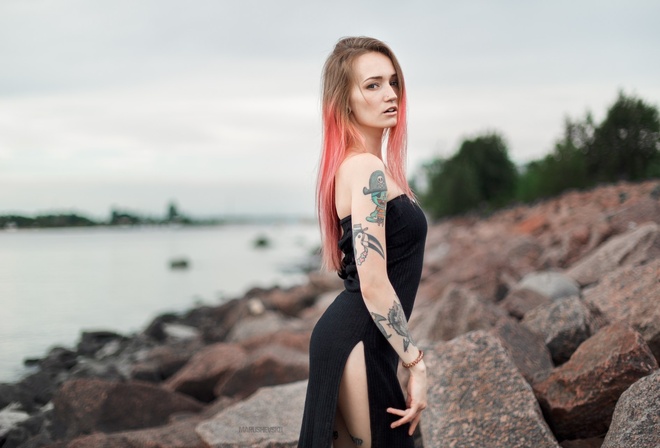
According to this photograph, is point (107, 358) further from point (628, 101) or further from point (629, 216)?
point (628, 101)

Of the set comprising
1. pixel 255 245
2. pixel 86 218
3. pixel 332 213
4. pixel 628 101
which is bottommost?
pixel 255 245

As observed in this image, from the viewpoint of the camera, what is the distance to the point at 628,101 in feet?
127

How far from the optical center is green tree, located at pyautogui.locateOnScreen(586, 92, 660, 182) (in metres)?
36.7

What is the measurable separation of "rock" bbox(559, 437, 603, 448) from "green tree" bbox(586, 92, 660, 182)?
36.0m

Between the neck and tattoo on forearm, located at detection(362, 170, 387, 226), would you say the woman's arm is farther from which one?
the neck

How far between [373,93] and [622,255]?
5697 millimetres

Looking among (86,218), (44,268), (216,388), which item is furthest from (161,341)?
(44,268)

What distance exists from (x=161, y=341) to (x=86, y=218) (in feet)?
10.4

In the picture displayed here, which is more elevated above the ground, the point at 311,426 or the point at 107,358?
the point at 311,426

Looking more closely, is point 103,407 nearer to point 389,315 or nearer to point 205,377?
point 205,377

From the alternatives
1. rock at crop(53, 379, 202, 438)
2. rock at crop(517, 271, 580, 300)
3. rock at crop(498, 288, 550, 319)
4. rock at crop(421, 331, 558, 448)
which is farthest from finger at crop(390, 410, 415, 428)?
rock at crop(517, 271, 580, 300)

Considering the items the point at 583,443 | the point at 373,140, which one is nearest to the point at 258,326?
the point at 583,443

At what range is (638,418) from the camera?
2.89 meters

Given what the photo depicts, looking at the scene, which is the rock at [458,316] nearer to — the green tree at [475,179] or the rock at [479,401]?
the rock at [479,401]
